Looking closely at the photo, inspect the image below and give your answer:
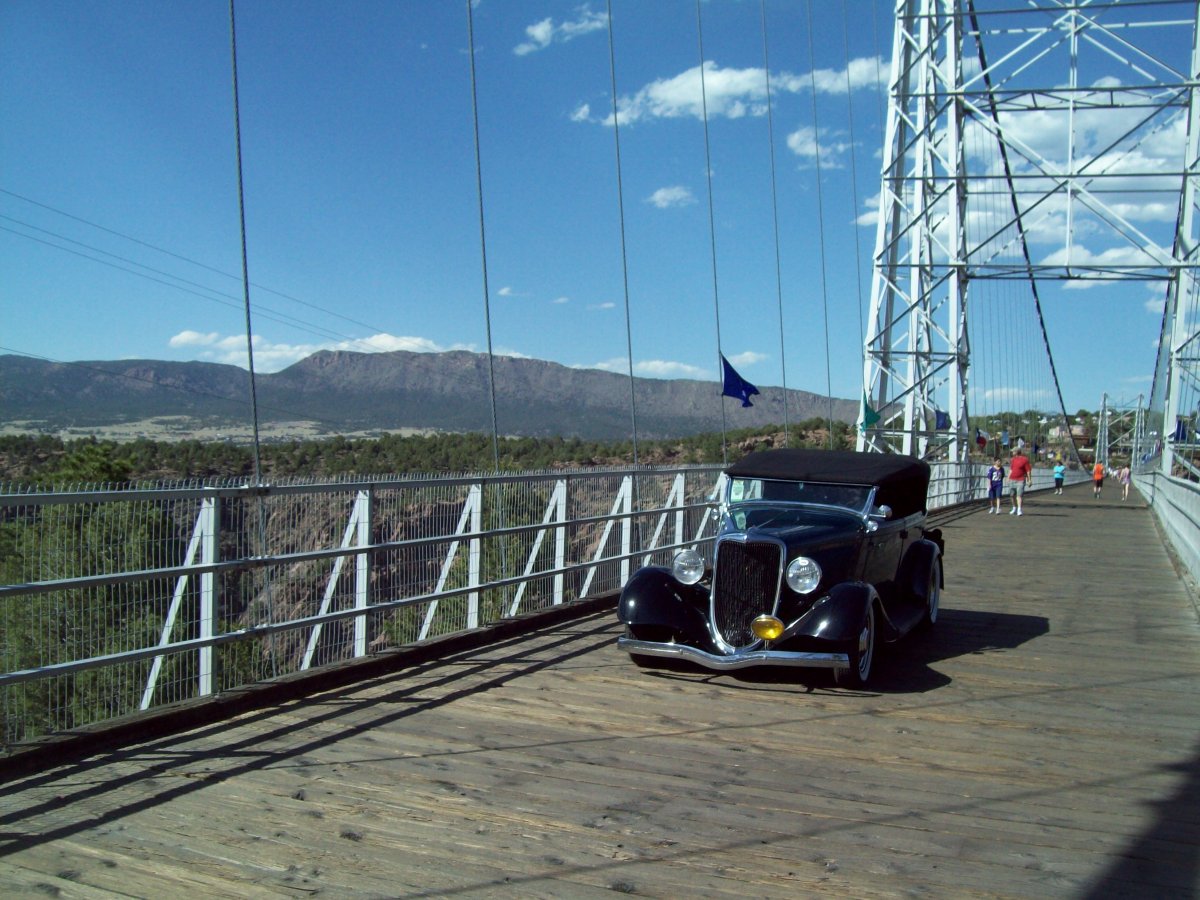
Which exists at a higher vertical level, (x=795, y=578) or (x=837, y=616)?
(x=795, y=578)

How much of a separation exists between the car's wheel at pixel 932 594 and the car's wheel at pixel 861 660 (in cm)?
228

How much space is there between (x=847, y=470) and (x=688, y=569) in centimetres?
179

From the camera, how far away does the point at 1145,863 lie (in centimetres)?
459

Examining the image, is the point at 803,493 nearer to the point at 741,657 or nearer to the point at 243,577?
the point at 741,657

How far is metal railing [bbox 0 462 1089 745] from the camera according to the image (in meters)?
6.22

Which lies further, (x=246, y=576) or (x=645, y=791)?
(x=246, y=576)

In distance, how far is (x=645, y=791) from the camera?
5.51 meters

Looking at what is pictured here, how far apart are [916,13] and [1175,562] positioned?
18.2m

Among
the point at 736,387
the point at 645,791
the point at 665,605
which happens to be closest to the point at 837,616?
the point at 665,605

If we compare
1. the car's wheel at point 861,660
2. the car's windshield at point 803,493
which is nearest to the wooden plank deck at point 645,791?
the car's wheel at point 861,660

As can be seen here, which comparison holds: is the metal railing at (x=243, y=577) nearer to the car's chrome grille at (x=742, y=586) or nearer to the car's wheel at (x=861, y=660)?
the car's chrome grille at (x=742, y=586)

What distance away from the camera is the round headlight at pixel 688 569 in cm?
872

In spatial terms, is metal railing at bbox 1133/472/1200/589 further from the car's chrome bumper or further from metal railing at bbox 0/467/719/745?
the car's chrome bumper

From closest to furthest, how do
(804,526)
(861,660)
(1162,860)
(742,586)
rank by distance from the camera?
(1162,860) < (861,660) < (742,586) < (804,526)
